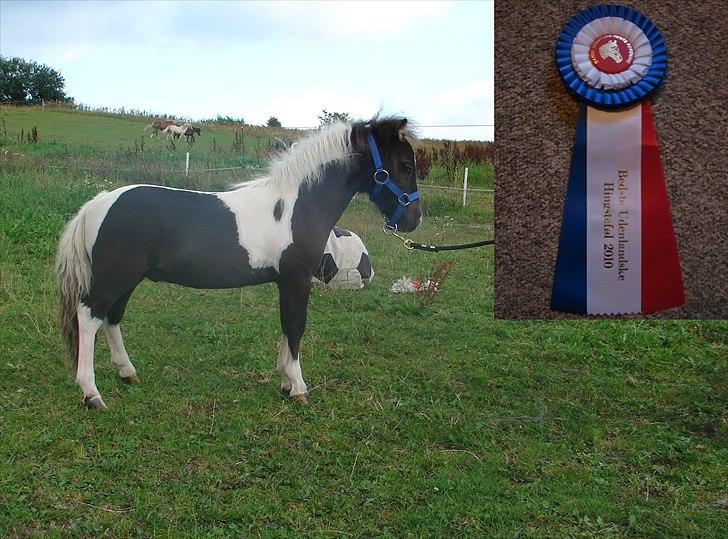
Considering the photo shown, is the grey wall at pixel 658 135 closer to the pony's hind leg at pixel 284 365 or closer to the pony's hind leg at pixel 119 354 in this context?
the pony's hind leg at pixel 284 365

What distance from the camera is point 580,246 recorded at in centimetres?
327

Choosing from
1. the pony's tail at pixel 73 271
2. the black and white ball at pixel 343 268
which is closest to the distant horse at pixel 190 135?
the black and white ball at pixel 343 268

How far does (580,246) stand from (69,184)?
366 inches

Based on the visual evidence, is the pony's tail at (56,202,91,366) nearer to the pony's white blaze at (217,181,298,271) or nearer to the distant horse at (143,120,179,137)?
the pony's white blaze at (217,181,298,271)

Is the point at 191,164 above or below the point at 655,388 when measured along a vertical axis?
above

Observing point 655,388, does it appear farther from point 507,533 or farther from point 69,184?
point 69,184

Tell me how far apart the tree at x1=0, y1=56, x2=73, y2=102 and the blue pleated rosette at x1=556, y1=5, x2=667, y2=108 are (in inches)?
1083

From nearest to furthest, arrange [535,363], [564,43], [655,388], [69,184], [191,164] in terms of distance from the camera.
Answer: [564,43] < [655,388] < [535,363] < [69,184] < [191,164]

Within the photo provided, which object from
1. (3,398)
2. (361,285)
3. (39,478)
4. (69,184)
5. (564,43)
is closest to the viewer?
(564,43)

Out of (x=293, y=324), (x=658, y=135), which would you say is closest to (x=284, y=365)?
(x=293, y=324)

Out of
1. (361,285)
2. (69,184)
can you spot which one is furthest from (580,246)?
(69,184)

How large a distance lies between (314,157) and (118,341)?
194cm

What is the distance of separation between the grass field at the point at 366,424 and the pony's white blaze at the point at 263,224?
1.03 m

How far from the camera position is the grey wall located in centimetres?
308
